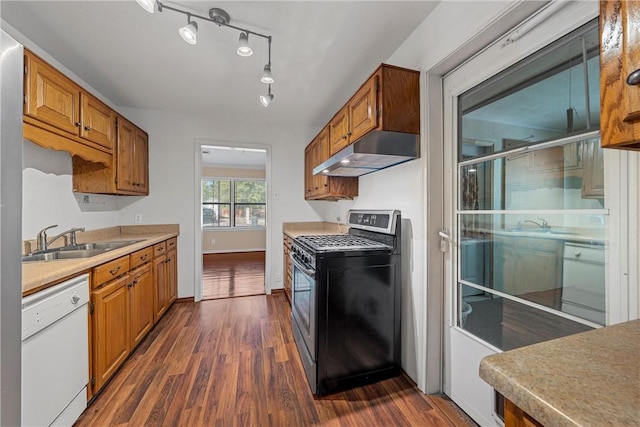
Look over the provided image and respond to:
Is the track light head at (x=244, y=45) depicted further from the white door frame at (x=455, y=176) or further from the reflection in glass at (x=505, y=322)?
the reflection in glass at (x=505, y=322)

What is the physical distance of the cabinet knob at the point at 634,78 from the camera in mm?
442

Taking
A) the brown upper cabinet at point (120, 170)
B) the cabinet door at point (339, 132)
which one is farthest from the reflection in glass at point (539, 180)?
the brown upper cabinet at point (120, 170)

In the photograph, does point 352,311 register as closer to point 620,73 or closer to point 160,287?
point 620,73

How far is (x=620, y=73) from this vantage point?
0.49m

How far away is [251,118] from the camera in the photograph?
3486mm

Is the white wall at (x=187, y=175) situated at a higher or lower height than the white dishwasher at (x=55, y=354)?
higher

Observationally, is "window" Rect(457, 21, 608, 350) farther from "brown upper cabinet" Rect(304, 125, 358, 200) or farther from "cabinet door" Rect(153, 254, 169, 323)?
"cabinet door" Rect(153, 254, 169, 323)

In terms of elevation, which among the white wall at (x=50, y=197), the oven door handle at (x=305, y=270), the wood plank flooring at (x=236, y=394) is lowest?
the wood plank flooring at (x=236, y=394)

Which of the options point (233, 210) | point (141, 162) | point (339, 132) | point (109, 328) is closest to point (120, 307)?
point (109, 328)

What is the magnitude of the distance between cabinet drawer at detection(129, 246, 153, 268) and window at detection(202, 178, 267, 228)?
430 cm

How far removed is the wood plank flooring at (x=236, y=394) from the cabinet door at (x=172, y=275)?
2.30 feet

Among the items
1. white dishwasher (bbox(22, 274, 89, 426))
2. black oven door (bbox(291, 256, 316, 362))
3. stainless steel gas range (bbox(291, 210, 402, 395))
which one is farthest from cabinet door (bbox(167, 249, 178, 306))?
stainless steel gas range (bbox(291, 210, 402, 395))

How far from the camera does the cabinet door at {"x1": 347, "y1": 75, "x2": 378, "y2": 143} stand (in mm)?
1628

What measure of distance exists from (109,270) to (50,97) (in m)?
1.21
